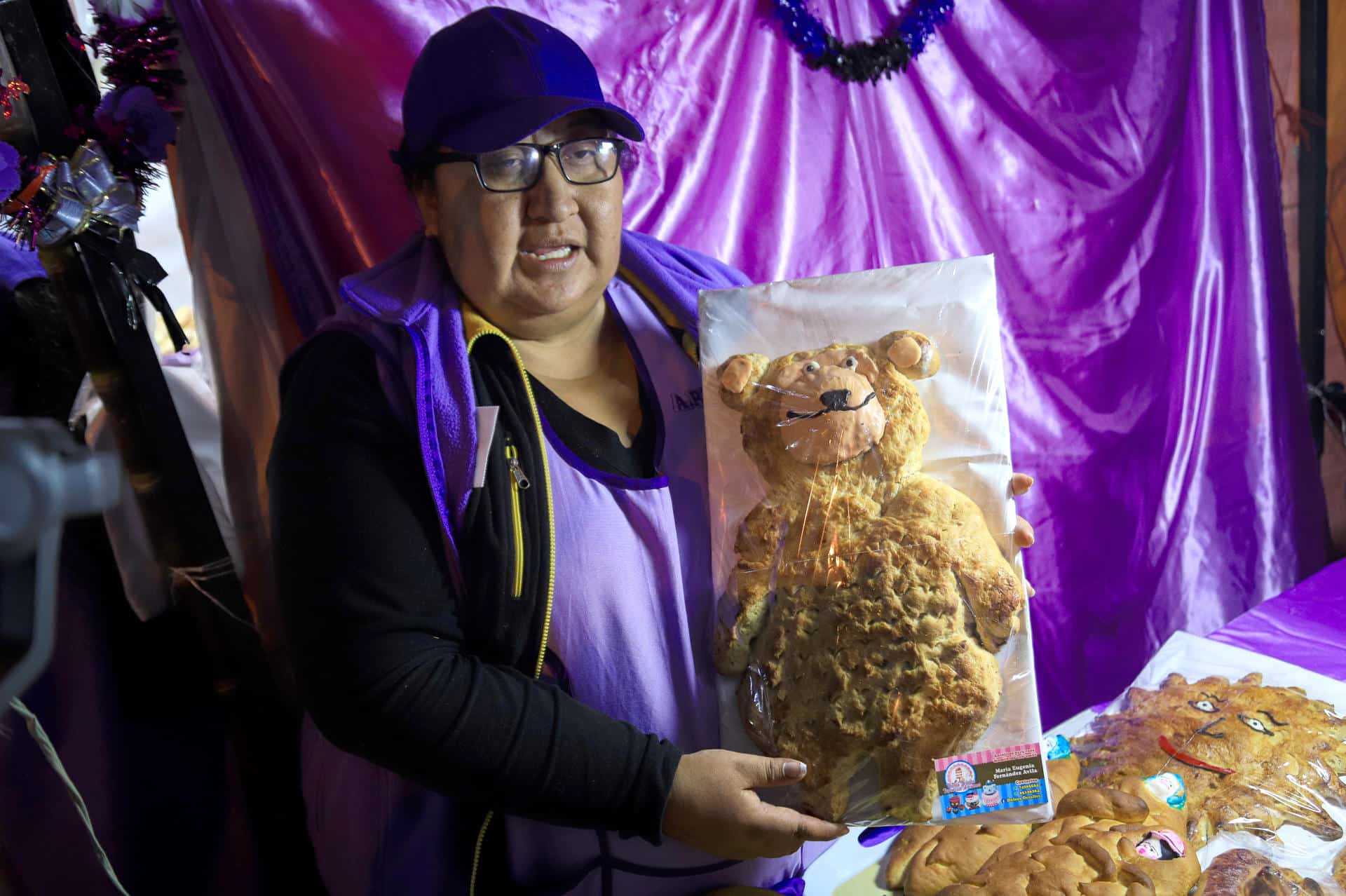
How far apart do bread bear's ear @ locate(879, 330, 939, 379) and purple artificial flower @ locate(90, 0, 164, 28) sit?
1.10 metres

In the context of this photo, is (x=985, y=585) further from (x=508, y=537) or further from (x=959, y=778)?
(x=508, y=537)

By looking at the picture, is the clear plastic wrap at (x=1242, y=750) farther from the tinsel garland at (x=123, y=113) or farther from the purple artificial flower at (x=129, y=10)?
the purple artificial flower at (x=129, y=10)

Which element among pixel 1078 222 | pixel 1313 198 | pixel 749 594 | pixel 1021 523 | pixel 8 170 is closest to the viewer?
pixel 8 170

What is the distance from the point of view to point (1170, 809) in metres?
1.37

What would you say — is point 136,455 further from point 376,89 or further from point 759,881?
point 759,881

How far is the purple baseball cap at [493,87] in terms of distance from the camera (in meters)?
1.08

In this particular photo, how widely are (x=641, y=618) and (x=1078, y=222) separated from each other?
1535 mm

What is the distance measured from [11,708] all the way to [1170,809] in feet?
4.87

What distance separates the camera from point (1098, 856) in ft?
4.07

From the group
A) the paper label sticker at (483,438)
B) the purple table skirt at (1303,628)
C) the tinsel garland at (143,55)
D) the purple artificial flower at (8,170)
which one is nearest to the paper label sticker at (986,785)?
the paper label sticker at (483,438)

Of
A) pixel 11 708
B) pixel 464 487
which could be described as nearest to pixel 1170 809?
pixel 464 487

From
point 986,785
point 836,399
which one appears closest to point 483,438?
point 836,399

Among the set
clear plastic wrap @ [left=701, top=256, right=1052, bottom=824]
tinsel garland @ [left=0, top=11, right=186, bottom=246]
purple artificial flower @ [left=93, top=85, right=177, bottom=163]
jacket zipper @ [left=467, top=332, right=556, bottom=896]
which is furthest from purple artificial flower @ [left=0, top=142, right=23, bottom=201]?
clear plastic wrap @ [left=701, top=256, right=1052, bottom=824]

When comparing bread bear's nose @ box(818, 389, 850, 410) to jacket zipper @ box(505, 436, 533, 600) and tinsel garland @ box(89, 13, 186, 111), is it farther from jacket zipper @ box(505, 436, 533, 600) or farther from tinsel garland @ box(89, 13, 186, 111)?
tinsel garland @ box(89, 13, 186, 111)
